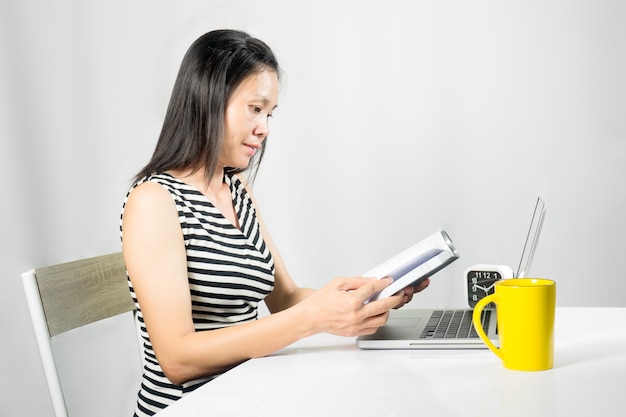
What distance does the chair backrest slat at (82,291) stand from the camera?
3.90ft

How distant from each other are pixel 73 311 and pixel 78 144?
1.50 metres

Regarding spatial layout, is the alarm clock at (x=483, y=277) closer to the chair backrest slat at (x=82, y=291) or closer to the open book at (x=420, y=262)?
the open book at (x=420, y=262)

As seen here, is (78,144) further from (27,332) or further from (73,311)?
(73,311)

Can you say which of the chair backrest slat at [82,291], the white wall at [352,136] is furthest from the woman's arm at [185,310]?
the white wall at [352,136]

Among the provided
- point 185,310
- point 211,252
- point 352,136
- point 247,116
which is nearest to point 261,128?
point 247,116

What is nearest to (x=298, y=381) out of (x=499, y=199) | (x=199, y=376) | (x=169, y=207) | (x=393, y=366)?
(x=393, y=366)

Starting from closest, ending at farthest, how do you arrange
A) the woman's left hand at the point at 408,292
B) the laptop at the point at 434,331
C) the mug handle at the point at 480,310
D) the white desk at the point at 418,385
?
the white desk at the point at 418,385, the mug handle at the point at 480,310, the laptop at the point at 434,331, the woman's left hand at the point at 408,292

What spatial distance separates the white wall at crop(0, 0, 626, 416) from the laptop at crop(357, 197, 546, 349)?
1244mm

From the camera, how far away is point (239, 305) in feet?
4.46

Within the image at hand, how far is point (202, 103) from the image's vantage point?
4.49ft

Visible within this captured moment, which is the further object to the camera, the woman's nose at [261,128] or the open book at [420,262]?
the woman's nose at [261,128]

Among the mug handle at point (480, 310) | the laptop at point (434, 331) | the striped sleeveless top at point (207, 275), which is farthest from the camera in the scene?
the striped sleeveless top at point (207, 275)

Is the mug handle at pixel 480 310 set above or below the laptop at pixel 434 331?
above

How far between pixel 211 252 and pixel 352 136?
1.32m
